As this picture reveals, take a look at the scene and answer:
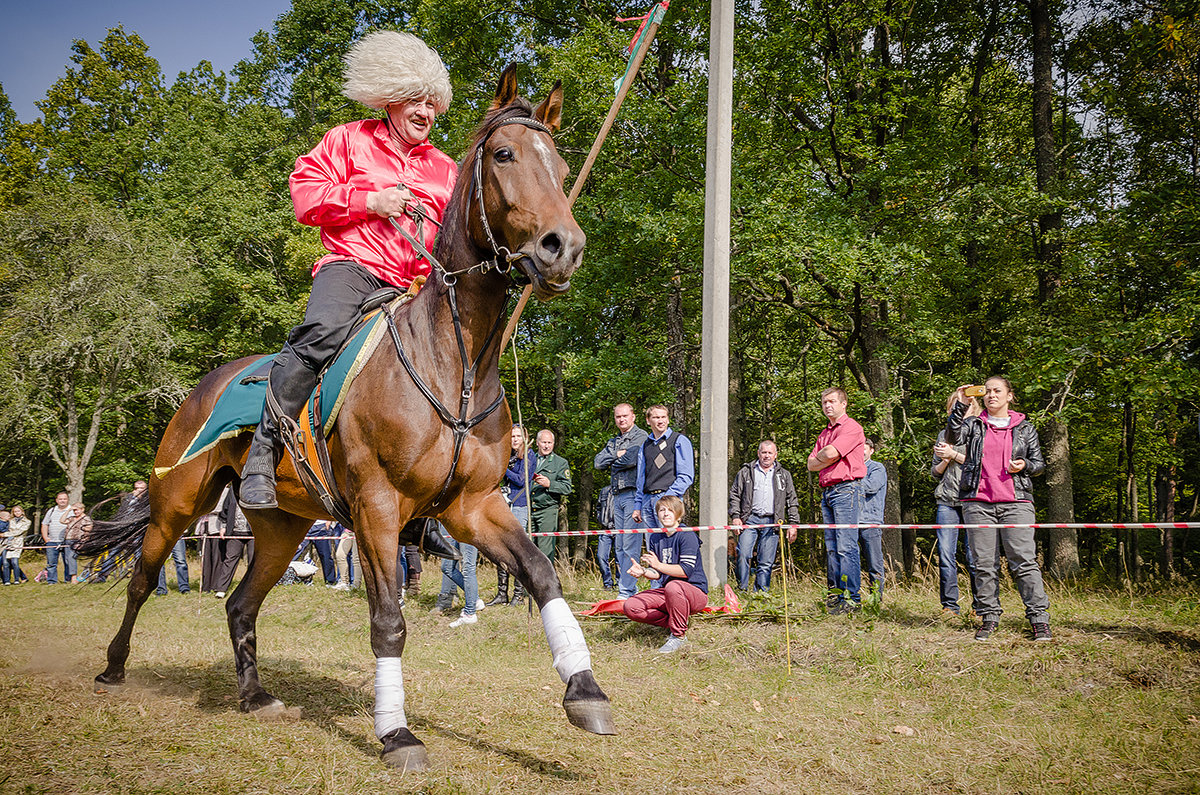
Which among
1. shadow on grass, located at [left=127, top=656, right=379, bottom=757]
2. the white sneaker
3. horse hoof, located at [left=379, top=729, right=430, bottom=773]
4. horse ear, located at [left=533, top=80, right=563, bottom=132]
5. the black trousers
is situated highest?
horse ear, located at [left=533, top=80, right=563, bottom=132]

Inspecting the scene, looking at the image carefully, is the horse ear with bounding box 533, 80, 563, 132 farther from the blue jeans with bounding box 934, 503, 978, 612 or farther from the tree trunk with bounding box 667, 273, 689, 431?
the tree trunk with bounding box 667, 273, 689, 431

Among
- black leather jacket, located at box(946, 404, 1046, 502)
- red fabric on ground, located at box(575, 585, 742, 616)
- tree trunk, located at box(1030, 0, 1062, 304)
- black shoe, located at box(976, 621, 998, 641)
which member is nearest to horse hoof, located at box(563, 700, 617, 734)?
red fabric on ground, located at box(575, 585, 742, 616)

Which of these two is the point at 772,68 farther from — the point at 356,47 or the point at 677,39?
the point at 356,47

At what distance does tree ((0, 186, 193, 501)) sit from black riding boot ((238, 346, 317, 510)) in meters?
23.0

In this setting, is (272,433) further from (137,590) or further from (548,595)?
(137,590)

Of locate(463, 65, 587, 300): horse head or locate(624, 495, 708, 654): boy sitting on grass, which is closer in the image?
locate(463, 65, 587, 300): horse head

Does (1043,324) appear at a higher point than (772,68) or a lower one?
lower

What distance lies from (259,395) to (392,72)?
2135 millimetres

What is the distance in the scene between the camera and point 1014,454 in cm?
721

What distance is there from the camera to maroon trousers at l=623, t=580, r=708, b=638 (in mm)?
7309

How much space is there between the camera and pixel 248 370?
5148 millimetres

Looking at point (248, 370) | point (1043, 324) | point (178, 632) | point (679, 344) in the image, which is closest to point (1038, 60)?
point (1043, 324)

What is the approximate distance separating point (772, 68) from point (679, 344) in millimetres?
6664

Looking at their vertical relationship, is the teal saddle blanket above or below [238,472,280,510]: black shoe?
above
